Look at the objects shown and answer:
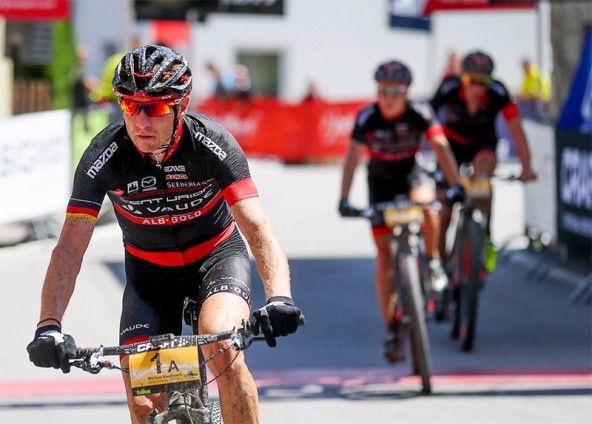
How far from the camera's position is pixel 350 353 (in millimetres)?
9562

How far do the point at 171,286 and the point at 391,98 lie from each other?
364cm

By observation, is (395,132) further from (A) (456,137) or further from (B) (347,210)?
(A) (456,137)

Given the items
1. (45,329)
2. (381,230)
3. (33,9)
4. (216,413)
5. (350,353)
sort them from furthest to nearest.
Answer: (33,9) → (350,353) → (381,230) → (216,413) → (45,329)

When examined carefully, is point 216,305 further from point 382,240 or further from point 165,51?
Result: point 382,240

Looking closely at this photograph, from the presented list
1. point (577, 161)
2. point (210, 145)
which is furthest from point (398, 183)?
point (210, 145)

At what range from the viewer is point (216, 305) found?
4.99 metres

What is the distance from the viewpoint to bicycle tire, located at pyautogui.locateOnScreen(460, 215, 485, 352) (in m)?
9.27

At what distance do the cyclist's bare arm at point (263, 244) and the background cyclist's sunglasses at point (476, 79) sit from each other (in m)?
5.11

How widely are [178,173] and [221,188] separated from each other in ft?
0.64

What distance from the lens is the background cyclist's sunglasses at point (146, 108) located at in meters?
4.84

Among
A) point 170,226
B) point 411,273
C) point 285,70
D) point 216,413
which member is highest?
point 170,226

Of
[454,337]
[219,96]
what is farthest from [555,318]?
[219,96]

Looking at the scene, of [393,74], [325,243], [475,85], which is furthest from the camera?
[325,243]

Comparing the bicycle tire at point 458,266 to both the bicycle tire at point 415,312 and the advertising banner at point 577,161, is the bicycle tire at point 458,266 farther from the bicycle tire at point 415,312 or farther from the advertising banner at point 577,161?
the advertising banner at point 577,161
